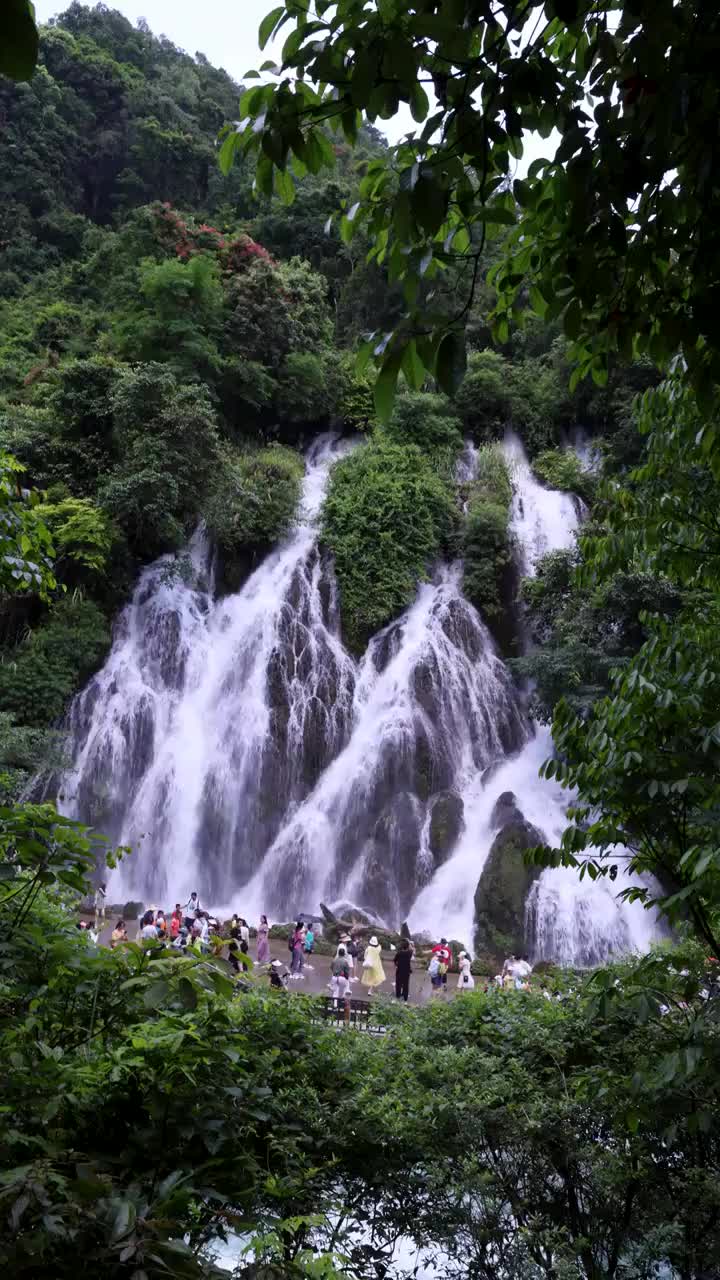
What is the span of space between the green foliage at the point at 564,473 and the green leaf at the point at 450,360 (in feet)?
66.4

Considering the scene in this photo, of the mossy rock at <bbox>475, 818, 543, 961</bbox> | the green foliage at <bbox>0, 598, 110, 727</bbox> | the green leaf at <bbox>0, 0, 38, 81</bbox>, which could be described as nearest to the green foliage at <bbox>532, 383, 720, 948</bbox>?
the green leaf at <bbox>0, 0, 38, 81</bbox>

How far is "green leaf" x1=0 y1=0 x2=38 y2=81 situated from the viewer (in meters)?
0.86

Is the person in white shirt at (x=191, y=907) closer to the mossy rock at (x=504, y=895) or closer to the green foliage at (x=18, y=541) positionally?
the mossy rock at (x=504, y=895)

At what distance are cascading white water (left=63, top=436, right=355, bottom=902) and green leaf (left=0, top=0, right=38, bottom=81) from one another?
47.4 feet

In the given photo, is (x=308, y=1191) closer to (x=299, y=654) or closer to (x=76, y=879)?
(x=76, y=879)

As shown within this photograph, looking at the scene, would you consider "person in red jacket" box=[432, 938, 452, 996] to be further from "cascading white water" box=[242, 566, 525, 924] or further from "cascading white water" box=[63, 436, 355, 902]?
"cascading white water" box=[63, 436, 355, 902]

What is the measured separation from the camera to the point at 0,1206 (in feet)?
4.68

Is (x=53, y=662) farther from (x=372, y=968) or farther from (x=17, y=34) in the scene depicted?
(x=17, y=34)

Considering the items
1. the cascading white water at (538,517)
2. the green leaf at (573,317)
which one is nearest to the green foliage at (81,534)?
the cascading white water at (538,517)

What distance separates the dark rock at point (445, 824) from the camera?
1512 centimetres

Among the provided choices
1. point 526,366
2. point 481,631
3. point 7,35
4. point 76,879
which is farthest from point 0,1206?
point 526,366

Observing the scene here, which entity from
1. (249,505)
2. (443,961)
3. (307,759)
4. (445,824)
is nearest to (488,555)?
(249,505)

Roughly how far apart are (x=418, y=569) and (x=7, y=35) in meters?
19.2

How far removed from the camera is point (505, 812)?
608 inches
